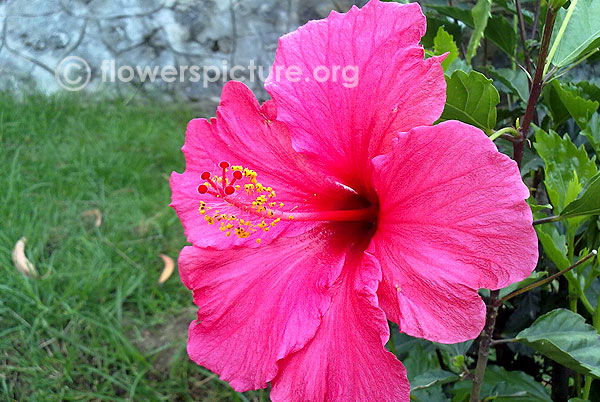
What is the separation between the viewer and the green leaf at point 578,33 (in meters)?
0.75

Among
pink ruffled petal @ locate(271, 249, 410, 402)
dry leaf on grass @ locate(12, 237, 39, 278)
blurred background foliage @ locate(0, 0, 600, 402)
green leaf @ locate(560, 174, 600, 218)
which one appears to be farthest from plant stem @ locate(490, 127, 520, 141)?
dry leaf on grass @ locate(12, 237, 39, 278)

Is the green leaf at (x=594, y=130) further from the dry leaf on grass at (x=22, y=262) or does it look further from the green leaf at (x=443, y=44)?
the dry leaf on grass at (x=22, y=262)

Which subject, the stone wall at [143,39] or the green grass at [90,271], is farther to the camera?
the stone wall at [143,39]

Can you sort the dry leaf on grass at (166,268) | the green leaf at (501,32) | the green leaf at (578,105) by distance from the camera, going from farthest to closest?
the dry leaf on grass at (166,268), the green leaf at (501,32), the green leaf at (578,105)

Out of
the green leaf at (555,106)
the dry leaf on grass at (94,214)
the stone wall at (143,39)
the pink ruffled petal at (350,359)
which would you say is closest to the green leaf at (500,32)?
the green leaf at (555,106)

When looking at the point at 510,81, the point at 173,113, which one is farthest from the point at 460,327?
the point at 173,113

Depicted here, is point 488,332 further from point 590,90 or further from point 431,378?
point 590,90

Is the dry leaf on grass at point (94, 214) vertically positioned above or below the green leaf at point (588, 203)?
below

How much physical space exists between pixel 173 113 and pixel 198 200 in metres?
3.19

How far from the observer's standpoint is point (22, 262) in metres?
2.01

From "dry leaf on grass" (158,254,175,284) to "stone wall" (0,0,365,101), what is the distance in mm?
2075

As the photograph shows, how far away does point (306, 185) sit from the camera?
0.85 meters

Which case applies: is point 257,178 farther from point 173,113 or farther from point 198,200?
point 173,113

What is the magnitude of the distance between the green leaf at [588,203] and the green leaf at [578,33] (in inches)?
6.7
